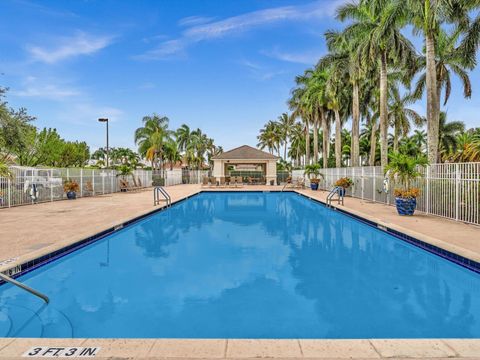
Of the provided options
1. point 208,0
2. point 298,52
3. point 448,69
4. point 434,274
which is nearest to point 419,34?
point 448,69

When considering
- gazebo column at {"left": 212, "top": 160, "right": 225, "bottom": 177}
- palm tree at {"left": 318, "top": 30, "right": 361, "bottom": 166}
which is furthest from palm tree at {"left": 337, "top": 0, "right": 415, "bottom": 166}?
gazebo column at {"left": 212, "top": 160, "right": 225, "bottom": 177}

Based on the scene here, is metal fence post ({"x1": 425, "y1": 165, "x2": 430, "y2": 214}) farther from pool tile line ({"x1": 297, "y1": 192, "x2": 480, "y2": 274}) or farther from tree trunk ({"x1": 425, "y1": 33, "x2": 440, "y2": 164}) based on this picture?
pool tile line ({"x1": 297, "y1": 192, "x2": 480, "y2": 274})

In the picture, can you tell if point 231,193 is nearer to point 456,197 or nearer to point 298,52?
point 298,52

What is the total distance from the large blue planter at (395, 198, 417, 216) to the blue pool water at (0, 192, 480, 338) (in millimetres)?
3071

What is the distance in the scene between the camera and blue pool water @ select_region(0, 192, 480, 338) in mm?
3848

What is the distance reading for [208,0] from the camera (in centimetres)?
1786

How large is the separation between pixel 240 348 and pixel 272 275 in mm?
2928

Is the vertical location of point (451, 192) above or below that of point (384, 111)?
below

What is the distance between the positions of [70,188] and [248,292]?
16.4 metres

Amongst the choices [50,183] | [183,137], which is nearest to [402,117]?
[183,137]

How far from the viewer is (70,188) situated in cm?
1836

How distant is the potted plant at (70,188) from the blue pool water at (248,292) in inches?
445

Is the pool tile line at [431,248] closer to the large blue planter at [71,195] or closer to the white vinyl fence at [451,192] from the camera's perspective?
the white vinyl fence at [451,192]

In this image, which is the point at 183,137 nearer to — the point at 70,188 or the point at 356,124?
the point at 356,124
